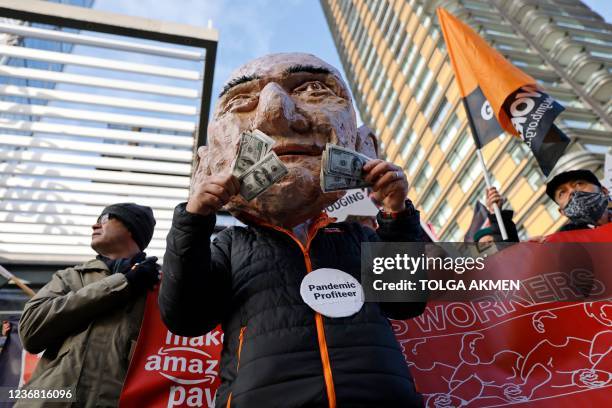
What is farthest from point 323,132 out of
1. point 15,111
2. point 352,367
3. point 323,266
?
point 15,111

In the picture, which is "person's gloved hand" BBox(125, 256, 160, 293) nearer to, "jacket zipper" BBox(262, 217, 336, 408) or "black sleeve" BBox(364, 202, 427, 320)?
"jacket zipper" BBox(262, 217, 336, 408)

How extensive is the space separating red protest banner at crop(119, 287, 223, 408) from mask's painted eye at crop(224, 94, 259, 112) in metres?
1.10

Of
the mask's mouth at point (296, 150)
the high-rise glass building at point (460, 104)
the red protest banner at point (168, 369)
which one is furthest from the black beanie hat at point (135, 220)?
the high-rise glass building at point (460, 104)

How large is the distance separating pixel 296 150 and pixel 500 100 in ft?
12.5

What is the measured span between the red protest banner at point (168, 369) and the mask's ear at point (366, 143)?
1.28 metres

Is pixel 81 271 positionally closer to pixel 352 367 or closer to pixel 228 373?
pixel 228 373

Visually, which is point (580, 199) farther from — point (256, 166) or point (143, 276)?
point (143, 276)

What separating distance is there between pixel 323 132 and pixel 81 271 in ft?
5.40

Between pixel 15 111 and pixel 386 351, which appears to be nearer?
pixel 386 351

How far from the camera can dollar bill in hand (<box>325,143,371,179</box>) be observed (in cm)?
178

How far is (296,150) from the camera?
2078 mm

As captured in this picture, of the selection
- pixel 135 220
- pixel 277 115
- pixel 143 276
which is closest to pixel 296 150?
pixel 277 115

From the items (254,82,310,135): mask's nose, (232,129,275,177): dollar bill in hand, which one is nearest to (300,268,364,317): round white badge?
(232,129,275,177): dollar bill in hand

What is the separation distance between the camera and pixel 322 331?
5.41 ft
